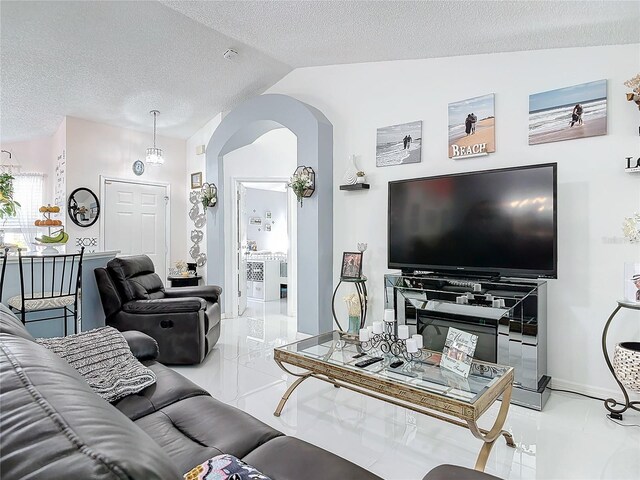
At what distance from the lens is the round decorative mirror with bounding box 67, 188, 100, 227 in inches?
209

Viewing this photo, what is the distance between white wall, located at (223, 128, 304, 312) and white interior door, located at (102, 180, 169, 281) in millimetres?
1353

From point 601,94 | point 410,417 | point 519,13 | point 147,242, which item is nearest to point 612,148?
point 601,94

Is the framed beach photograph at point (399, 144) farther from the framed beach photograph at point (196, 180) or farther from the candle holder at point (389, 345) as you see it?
the framed beach photograph at point (196, 180)

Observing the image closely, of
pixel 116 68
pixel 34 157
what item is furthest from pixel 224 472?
pixel 34 157

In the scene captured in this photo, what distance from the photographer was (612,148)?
9.30ft

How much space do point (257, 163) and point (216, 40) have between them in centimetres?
208

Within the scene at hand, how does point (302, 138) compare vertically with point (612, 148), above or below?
above

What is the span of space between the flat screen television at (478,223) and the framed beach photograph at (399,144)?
41cm

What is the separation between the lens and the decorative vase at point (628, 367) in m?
2.42

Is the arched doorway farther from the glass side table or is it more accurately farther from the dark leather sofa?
the dark leather sofa

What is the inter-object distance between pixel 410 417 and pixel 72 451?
245cm

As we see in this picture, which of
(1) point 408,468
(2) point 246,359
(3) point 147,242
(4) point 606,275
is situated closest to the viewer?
(1) point 408,468

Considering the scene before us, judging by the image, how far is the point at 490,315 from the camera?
2986 millimetres

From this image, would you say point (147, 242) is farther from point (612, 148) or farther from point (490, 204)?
point (612, 148)
